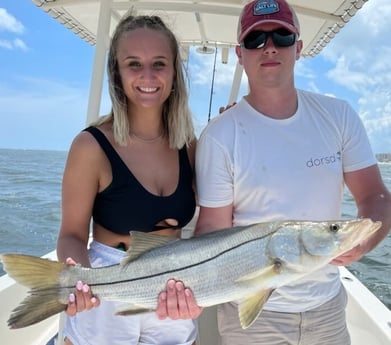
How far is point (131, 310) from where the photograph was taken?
201cm

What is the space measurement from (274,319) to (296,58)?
1319 millimetres

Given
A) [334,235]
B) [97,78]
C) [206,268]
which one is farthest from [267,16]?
[97,78]

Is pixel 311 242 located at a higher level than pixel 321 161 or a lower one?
lower

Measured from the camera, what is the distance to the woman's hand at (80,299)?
196cm

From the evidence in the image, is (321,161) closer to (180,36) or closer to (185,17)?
(180,36)

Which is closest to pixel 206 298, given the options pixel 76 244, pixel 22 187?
pixel 76 244

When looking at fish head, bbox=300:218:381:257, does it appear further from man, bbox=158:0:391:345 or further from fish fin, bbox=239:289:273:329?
man, bbox=158:0:391:345

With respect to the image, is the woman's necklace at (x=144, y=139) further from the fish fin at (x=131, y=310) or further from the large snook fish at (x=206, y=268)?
the fish fin at (x=131, y=310)

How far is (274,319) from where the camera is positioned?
2.25m

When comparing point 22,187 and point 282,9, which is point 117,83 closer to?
point 282,9

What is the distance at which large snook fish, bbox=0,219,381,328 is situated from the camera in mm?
1844

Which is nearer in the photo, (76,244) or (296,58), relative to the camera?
(76,244)

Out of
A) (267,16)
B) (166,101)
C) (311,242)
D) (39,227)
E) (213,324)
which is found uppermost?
(39,227)

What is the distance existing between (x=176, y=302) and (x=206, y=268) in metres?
0.19
